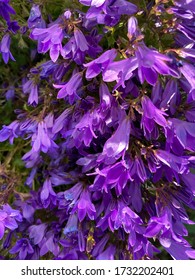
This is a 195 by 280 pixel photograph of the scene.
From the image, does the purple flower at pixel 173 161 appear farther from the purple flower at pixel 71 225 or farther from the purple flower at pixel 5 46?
the purple flower at pixel 5 46

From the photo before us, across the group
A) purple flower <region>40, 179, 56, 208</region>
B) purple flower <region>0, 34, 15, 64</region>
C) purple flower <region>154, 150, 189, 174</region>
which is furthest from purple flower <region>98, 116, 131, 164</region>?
purple flower <region>0, 34, 15, 64</region>

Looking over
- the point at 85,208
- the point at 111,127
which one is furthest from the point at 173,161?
the point at 85,208

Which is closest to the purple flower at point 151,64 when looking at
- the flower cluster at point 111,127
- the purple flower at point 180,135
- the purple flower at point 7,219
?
the flower cluster at point 111,127

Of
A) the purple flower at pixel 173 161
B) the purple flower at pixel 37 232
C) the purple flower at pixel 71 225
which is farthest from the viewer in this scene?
the purple flower at pixel 37 232

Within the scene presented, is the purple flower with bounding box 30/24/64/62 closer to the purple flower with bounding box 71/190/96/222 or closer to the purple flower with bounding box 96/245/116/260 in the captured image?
the purple flower with bounding box 71/190/96/222

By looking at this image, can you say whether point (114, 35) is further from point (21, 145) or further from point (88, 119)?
point (21, 145)

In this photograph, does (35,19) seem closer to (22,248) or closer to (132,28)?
(132,28)
